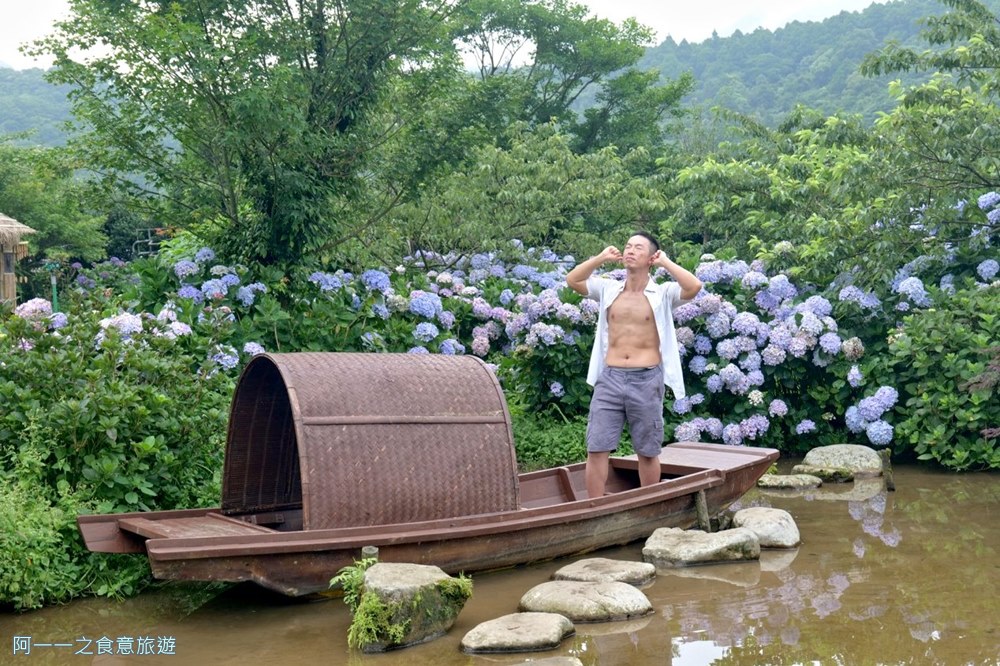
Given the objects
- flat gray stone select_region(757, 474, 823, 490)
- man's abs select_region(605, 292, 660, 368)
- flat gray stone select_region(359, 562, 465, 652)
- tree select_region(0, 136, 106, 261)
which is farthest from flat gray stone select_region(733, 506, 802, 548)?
tree select_region(0, 136, 106, 261)

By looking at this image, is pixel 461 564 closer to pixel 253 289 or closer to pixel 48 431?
pixel 48 431

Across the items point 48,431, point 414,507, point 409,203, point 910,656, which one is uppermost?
point 409,203

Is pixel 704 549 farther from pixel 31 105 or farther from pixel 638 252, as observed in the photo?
pixel 31 105

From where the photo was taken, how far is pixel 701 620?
5.72 m

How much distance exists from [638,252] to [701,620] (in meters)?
2.81

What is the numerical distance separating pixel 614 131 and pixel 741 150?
28.6 ft

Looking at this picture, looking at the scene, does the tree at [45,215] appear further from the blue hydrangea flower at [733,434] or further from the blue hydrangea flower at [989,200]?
the blue hydrangea flower at [989,200]

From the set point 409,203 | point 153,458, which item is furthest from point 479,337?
point 153,458

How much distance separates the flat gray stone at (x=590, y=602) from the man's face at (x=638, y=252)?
98.0 inches

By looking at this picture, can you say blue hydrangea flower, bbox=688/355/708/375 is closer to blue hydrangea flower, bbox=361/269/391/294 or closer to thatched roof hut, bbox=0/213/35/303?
blue hydrangea flower, bbox=361/269/391/294

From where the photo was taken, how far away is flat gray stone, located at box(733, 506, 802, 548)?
24.0 ft

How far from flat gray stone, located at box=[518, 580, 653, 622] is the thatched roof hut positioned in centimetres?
1876

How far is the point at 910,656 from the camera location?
5059 mm

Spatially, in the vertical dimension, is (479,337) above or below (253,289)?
below
